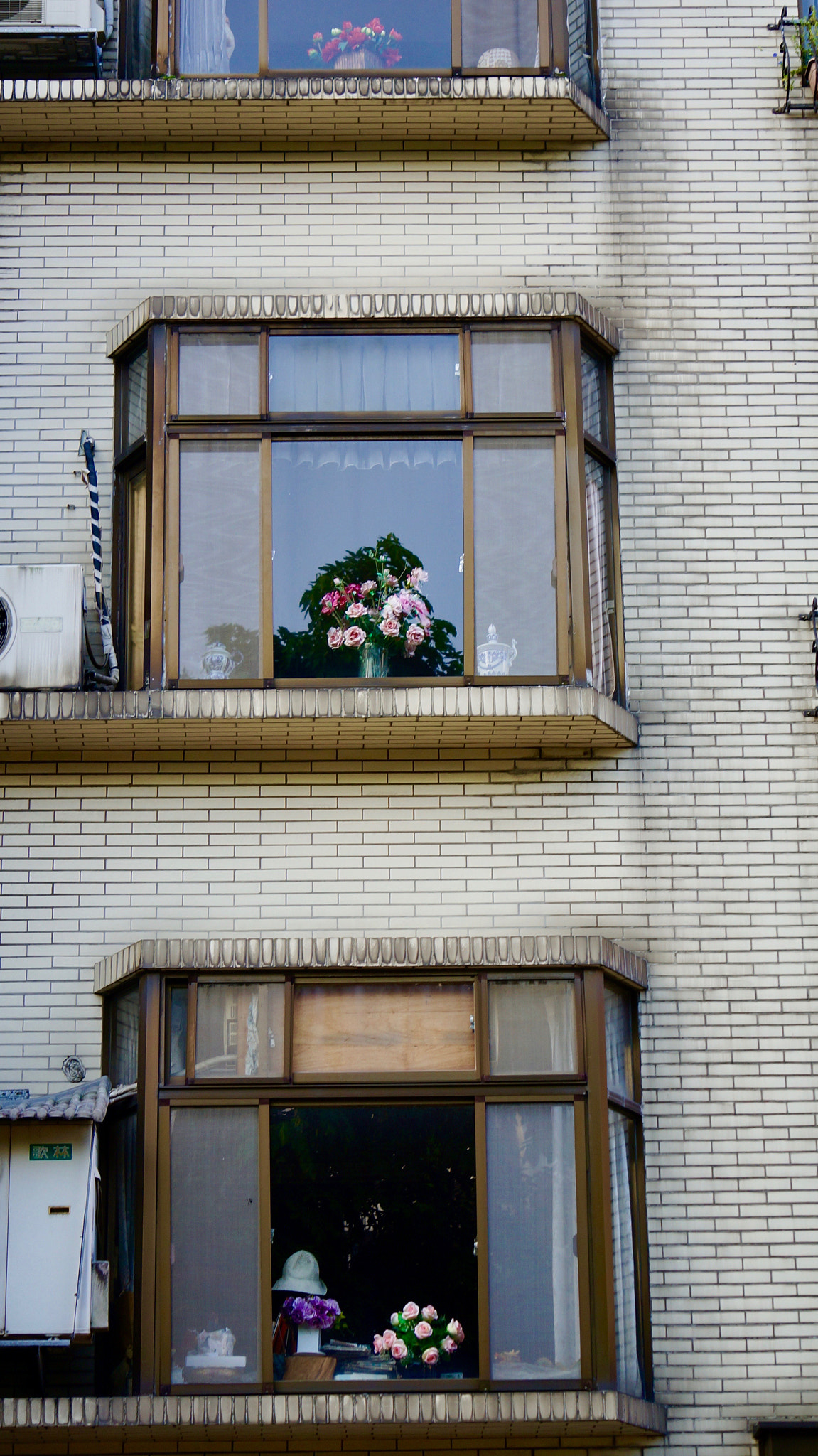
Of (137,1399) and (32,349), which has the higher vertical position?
(32,349)

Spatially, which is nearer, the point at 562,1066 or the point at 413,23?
the point at 562,1066

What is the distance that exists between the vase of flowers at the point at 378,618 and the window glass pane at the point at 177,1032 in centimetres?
231

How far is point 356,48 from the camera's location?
13156 mm

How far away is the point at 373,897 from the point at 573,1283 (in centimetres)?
261

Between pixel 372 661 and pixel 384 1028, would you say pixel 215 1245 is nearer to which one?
pixel 384 1028

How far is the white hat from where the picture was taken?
10.6 m

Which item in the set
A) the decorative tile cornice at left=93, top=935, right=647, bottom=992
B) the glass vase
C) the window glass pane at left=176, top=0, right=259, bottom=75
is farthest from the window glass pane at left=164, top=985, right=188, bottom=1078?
the window glass pane at left=176, top=0, right=259, bottom=75

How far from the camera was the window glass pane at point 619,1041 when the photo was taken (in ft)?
37.0

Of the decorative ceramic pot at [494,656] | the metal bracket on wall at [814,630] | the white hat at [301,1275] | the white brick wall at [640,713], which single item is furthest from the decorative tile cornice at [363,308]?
the white hat at [301,1275]

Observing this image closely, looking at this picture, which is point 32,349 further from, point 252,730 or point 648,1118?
point 648,1118

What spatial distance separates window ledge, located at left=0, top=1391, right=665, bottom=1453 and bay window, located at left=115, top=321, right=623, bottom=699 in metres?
4.22

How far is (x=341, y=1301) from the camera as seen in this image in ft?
34.8

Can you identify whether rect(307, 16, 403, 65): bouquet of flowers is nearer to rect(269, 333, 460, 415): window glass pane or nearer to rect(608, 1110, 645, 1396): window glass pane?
rect(269, 333, 460, 415): window glass pane

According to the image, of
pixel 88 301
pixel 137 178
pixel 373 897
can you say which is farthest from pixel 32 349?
pixel 373 897
